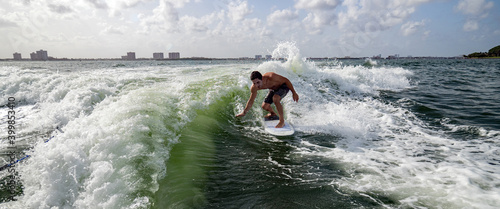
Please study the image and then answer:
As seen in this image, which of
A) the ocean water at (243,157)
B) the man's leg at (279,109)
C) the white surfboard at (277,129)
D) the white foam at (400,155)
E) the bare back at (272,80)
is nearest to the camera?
the ocean water at (243,157)

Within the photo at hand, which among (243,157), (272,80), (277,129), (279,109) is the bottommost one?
(243,157)

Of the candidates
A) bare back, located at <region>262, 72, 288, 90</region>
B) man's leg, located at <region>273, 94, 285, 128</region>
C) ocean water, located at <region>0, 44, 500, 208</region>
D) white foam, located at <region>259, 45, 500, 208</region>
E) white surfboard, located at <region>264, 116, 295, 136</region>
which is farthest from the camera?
bare back, located at <region>262, 72, 288, 90</region>

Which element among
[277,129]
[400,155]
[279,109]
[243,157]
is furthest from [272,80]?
[400,155]

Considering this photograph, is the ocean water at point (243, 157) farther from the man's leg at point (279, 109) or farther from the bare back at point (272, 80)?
the bare back at point (272, 80)

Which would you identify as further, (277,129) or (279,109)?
(279,109)

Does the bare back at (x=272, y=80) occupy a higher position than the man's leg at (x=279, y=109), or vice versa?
the bare back at (x=272, y=80)

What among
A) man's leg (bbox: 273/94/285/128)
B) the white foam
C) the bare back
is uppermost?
the bare back

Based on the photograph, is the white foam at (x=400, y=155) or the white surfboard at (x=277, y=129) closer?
the white foam at (x=400, y=155)

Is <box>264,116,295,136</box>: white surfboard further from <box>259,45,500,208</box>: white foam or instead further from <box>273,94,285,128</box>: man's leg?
<box>259,45,500,208</box>: white foam

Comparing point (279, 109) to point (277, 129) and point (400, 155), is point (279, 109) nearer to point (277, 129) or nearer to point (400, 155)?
point (277, 129)

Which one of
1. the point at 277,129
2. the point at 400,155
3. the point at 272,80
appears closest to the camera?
the point at 400,155

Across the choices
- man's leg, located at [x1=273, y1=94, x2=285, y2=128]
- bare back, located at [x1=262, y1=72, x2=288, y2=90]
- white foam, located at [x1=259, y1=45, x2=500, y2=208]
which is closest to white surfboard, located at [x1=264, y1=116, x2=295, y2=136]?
man's leg, located at [x1=273, y1=94, x2=285, y2=128]

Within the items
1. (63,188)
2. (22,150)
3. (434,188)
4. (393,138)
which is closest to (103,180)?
(63,188)

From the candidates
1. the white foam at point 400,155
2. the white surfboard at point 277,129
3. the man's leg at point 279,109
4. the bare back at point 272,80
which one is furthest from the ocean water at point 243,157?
the bare back at point 272,80
